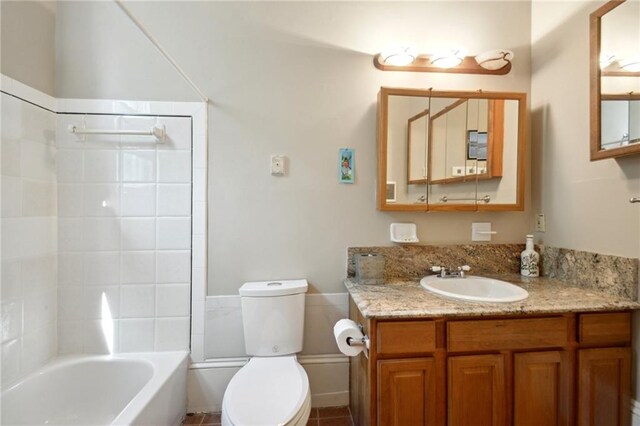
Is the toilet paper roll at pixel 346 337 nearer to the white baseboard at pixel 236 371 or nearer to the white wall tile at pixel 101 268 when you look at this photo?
the white baseboard at pixel 236 371

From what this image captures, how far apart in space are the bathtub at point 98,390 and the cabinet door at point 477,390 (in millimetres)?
1319

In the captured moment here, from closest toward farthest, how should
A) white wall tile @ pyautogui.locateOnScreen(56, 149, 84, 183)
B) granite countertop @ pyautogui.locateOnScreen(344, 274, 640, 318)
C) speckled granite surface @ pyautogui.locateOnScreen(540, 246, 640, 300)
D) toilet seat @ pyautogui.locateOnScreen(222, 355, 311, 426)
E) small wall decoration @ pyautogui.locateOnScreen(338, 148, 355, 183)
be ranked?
1. toilet seat @ pyautogui.locateOnScreen(222, 355, 311, 426)
2. granite countertop @ pyautogui.locateOnScreen(344, 274, 640, 318)
3. speckled granite surface @ pyautogui.locateOnScreen(540, 246, 640, 300)
4. white wall tile @ pyautogui.locateOnScreen(56, 149, 84, 183)
5. small wall decoration @ pyautogui.locateOnScreen(338, 148, 355, 183)

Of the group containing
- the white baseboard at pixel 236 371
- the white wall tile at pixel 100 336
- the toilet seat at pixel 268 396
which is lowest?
the white baseboard at pixel 236 371

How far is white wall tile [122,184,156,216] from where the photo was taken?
1554 millimetres

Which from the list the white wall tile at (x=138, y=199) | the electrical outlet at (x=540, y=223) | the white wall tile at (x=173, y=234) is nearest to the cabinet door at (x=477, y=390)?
the electrical outlet at (x=540, y=223)

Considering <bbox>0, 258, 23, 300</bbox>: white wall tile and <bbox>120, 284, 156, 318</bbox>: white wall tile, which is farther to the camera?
<bbox>120, 284, 156, 318</bbox>: white wall tile

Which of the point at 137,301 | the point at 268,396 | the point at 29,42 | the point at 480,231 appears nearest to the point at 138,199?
the point at 137,301

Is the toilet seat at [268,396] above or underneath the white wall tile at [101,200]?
underneath

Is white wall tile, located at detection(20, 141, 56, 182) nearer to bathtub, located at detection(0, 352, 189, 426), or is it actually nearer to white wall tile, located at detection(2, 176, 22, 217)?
white wall tile, located at detection(2, 176, 22, 217)

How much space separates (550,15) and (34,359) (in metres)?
3.44

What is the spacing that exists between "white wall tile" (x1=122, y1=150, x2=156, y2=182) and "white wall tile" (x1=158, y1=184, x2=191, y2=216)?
0.09m

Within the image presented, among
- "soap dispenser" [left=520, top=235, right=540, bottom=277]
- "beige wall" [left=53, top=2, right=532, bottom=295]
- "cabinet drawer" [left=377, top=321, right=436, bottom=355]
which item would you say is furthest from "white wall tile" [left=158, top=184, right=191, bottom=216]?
"soap dispenser" [left=520, top=235, right=540, bottom=277]

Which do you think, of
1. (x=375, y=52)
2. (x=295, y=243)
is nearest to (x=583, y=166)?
(x=375, y=52)

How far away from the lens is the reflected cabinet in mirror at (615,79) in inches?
47.1
